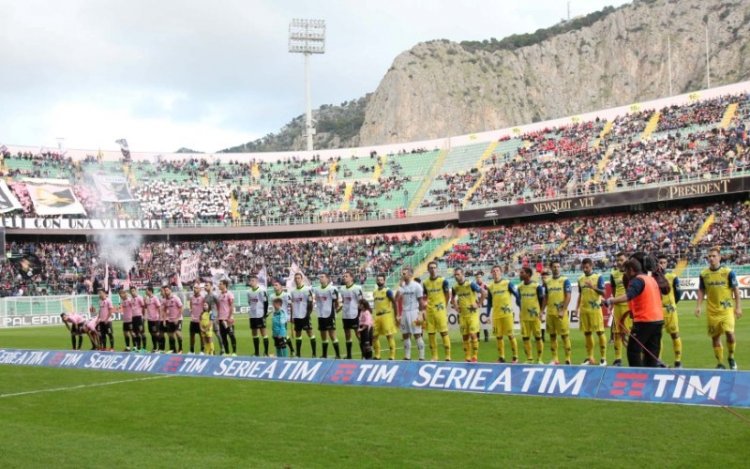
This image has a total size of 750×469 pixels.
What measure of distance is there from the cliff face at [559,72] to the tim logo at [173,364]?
96.7 metres

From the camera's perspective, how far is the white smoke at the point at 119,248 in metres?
55.4

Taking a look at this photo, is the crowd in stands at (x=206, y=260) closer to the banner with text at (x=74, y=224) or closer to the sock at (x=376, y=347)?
the banner with text at (x=74, y=224)

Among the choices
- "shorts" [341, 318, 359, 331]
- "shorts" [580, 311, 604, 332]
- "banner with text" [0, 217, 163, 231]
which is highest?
"banner with text" [0, 217, 163, 231]

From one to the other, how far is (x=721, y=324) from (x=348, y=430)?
730cm

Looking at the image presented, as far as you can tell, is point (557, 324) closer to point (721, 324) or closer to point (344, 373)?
point (721, 324)

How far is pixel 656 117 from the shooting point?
54.8 meters

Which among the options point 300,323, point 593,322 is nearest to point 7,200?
point 300,323

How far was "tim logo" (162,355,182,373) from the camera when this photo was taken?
676 inches

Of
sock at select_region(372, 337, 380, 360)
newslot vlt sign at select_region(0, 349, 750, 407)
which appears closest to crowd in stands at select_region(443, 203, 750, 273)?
sock at select_region(372, 337, 380, 360)

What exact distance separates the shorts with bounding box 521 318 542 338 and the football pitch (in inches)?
154

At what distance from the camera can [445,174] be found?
63.3 meters

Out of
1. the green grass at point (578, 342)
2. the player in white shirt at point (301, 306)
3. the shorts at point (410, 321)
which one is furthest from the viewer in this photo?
the player in white shirt at point (301, 306)

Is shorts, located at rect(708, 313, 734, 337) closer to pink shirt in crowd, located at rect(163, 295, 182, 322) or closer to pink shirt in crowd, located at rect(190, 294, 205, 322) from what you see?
pink shirt in crowd, located at rect(190, 294, 205, 322)

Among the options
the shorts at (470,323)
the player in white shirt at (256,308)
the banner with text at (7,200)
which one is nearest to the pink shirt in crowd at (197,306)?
the player in white shirt at (256,308)
